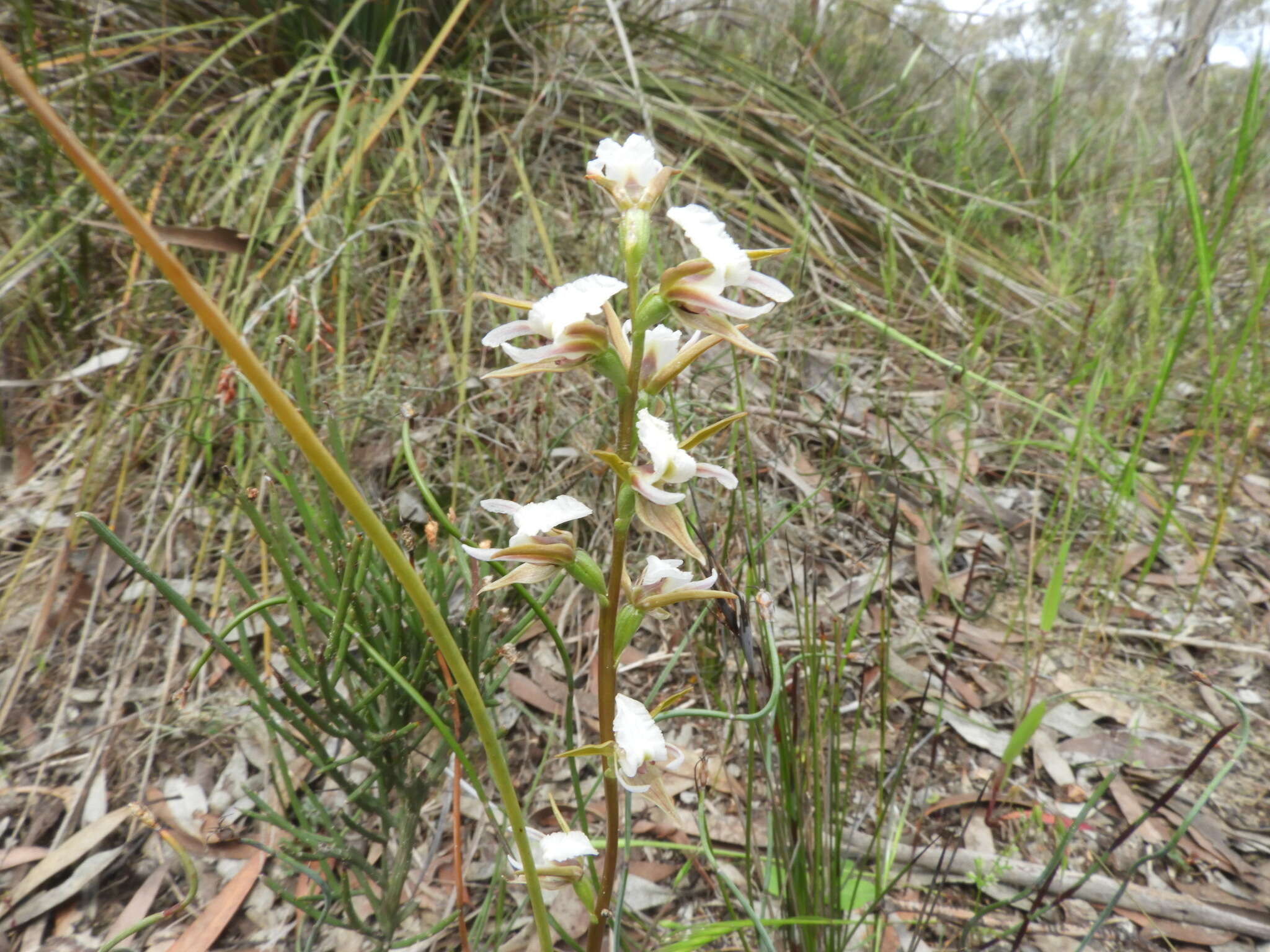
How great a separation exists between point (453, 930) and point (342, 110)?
74.5 inches

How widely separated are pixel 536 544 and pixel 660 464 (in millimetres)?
142

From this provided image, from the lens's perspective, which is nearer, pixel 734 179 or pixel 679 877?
pixel 679 877

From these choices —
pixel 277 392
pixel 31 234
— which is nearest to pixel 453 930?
pixel 277 392

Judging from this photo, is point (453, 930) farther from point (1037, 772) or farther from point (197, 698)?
point (1037, 772)

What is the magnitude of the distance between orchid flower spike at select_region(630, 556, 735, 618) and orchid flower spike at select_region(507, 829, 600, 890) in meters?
0.22

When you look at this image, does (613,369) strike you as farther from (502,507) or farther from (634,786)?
(634,786)

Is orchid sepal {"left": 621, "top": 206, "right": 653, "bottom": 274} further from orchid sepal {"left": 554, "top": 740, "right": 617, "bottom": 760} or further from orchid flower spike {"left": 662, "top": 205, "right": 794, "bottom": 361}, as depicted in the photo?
orchid sepal {"left": 554, "top": 740, "right": 617, "bottom": 760}

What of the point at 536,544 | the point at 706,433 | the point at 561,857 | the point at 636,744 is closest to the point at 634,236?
the point at 706,433

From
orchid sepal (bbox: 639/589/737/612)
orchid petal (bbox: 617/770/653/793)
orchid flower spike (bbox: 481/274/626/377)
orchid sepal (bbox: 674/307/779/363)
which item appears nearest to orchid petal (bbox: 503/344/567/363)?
orchid flower spike (bbox: 481/274/626/377)

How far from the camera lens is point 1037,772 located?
135 cm

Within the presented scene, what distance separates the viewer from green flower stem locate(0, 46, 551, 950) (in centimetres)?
35

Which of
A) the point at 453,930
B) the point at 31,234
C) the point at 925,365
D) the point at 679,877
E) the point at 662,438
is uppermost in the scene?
the point at 662,438

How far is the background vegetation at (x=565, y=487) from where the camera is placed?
3.45ft

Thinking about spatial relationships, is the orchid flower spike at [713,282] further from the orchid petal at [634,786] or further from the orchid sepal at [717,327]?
the orchid petal at [634,786]
